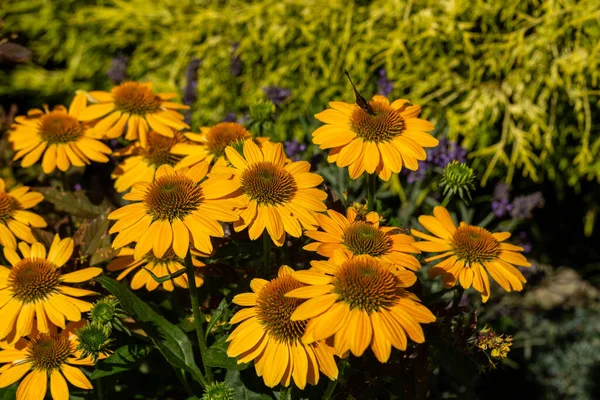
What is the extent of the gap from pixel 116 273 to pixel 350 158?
966 millimetres

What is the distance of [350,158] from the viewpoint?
58.1 inches

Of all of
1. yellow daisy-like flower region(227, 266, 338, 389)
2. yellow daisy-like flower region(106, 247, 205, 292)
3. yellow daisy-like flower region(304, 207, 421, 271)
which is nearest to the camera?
yellow daisy-like flower region(227, 266, 338, 389)

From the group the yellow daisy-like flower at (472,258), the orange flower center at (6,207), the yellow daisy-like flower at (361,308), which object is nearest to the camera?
the yellow daisy-like flower at (361,308)

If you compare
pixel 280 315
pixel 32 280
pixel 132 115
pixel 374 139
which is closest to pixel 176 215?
pixel 280 315

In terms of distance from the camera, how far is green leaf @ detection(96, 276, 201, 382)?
148 centimetres

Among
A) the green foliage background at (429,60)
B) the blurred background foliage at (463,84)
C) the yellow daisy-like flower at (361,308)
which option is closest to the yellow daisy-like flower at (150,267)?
the yellow daisy-like flower at (361,308)

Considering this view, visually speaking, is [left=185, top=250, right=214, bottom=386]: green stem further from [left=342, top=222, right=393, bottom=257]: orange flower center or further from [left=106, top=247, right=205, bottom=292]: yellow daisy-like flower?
[left=342, top=222, right=393, bottom=257]: orange flower center

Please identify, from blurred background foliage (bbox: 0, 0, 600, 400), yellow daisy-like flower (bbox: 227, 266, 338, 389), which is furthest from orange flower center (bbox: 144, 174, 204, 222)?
blurred background foliage (bbox: 0, 0, 600, 400)

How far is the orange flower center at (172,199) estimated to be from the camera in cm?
134

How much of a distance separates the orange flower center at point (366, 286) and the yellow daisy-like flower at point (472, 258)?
25 cm

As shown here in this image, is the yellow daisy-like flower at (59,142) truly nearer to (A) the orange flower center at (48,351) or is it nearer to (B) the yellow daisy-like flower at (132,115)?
(B) the yellow daisy-like flower at (132,115)

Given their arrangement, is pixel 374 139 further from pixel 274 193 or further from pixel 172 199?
pixel 172 199

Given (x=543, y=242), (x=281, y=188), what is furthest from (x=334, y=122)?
(x=543, y=242)

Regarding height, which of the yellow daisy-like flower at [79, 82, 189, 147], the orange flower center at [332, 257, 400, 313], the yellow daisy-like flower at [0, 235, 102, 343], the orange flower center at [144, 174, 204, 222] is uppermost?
the yellow daisy-like flower at [79, 82, 189, 147]
